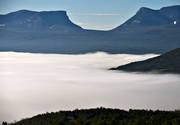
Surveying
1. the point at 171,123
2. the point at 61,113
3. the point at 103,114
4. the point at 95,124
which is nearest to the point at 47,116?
the point at 61,113

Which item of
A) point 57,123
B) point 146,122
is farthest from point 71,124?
point 146,122

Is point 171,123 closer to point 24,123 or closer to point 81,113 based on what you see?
point 81,113

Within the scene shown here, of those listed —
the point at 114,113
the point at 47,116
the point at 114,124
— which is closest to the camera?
the point at 114,124

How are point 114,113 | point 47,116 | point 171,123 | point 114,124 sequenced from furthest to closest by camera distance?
point 47,116
point 114,113
point 114,124
point 171,123

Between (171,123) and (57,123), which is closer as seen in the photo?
(171,123)

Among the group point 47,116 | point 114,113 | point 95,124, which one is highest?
point 95,124

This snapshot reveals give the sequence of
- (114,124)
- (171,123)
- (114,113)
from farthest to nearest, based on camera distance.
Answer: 1. (114,113)
2. (114,124)
3. (171,123)

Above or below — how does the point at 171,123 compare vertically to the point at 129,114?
above

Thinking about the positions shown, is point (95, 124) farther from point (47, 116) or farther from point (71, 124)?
point (47, 116)

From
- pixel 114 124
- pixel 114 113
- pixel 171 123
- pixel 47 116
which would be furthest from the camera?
pixel 47 116
